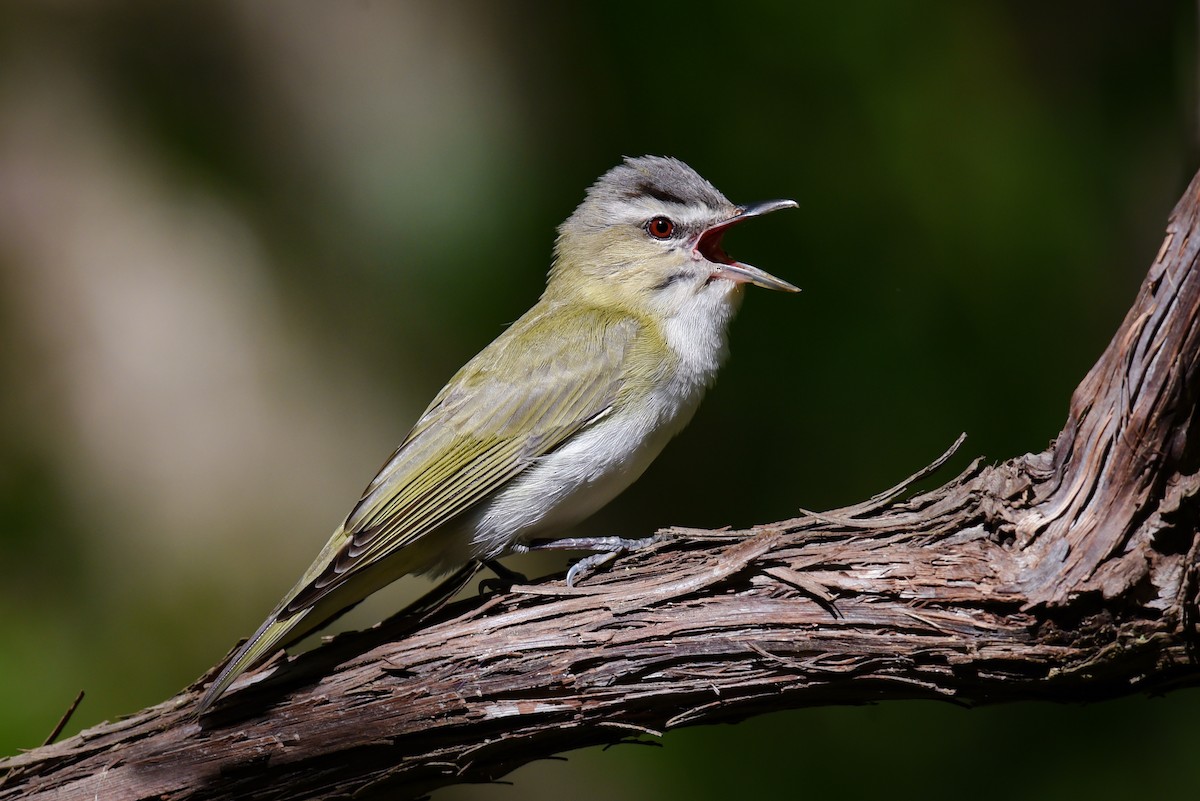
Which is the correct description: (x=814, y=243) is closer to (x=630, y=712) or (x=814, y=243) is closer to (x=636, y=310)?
→ (x=636, y=310)

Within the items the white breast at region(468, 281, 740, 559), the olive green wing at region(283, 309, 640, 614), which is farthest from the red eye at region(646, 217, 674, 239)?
the white breast at region(468, 281, 740, 559)

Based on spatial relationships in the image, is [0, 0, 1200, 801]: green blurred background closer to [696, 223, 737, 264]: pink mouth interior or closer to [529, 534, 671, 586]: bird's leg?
[696, 223, 737, 264]: pink mouth interior

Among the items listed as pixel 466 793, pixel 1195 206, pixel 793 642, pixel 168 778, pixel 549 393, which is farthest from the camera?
pixel 466 793

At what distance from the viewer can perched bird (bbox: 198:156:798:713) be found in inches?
138

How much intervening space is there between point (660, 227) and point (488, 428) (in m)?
1.08

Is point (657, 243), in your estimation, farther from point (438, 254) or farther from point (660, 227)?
point (438, 254)

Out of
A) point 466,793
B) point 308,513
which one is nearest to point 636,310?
point 308,513

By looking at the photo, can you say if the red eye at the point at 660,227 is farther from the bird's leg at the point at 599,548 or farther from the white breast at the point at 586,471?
the bird's leg at the point at 599,548

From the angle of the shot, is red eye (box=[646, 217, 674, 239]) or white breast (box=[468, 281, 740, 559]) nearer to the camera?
white breast (box=[468, 281, 740, 559])

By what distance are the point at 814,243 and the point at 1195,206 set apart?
2896 millimetres

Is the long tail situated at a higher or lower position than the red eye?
lower

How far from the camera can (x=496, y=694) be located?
10.2ft

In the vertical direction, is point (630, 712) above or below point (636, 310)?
below

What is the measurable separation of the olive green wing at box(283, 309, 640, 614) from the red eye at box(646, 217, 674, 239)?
16.7 inches
